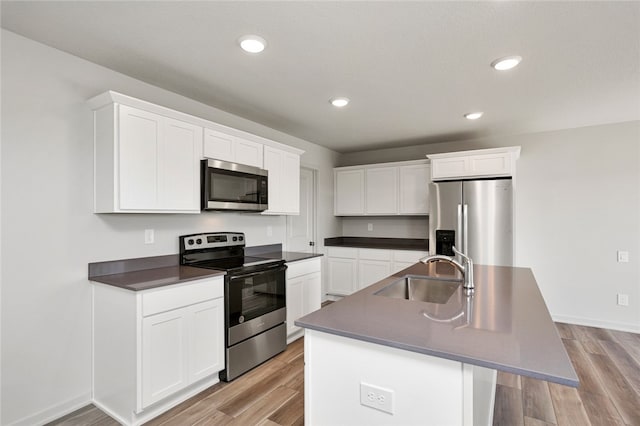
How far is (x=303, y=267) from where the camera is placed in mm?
3479

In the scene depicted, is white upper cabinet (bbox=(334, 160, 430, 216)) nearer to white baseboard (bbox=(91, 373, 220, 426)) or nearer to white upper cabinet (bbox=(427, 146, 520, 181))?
white upper cabinet (bbox=(427, 146, 520, 181))

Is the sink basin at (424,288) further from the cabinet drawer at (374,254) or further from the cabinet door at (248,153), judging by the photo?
the cabinet drawer at (374,254)

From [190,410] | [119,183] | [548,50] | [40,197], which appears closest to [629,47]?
[548,50]

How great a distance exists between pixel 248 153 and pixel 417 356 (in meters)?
2.52

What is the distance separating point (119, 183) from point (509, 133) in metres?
4.47

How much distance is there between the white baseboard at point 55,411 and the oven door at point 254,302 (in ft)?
3.33

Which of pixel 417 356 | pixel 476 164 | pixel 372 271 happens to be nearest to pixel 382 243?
pixel 372 271

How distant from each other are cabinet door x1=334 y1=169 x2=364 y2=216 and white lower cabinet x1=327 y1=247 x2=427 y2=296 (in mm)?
656

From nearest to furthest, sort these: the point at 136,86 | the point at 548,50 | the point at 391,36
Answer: the point at 391,36, the point at 548,50, the point at 136,86

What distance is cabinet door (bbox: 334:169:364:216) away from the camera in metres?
5.03

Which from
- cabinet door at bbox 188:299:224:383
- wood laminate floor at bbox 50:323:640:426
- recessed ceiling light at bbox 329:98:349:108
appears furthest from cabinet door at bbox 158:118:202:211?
wood laminate floor at bbox 50:323:640:426

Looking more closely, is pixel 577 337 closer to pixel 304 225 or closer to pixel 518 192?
pixel 518 192

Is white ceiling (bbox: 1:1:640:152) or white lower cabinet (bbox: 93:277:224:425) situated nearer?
white ceiling (bbox: 1:1:640:152)

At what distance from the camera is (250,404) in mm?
2252
